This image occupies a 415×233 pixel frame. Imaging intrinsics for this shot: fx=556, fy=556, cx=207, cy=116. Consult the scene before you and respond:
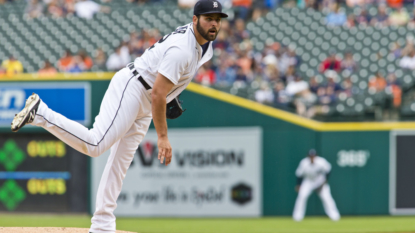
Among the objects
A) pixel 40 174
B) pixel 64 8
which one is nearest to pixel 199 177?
pixel 40 174

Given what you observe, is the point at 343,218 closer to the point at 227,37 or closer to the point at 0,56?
the point at 227,37

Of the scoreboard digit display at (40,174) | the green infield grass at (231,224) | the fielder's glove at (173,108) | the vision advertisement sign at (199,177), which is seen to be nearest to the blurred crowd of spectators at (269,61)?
the vision advertisement sign at (199,177)

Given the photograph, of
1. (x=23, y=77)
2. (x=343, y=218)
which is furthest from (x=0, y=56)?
(x=343, y=218)

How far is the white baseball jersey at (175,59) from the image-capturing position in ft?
12.6

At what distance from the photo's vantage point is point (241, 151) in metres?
10.6

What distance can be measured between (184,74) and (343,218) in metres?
7.44

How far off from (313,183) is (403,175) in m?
1.79

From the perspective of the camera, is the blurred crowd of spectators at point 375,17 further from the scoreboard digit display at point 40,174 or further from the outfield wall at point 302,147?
the scoreboard digit display at point 40,174

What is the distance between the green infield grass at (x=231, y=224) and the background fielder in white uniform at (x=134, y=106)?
455 cm

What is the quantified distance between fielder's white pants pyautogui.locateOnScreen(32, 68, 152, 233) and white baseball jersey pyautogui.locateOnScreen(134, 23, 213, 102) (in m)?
0.13

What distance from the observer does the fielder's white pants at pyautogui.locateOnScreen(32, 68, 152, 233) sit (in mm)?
3977

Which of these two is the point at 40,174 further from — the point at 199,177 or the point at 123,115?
the point at 123,115

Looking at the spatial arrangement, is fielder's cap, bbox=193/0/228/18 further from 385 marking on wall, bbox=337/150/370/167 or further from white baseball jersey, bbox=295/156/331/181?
385 marking on wall, bbox=337/150/370/167

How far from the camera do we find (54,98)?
33.3 feet
